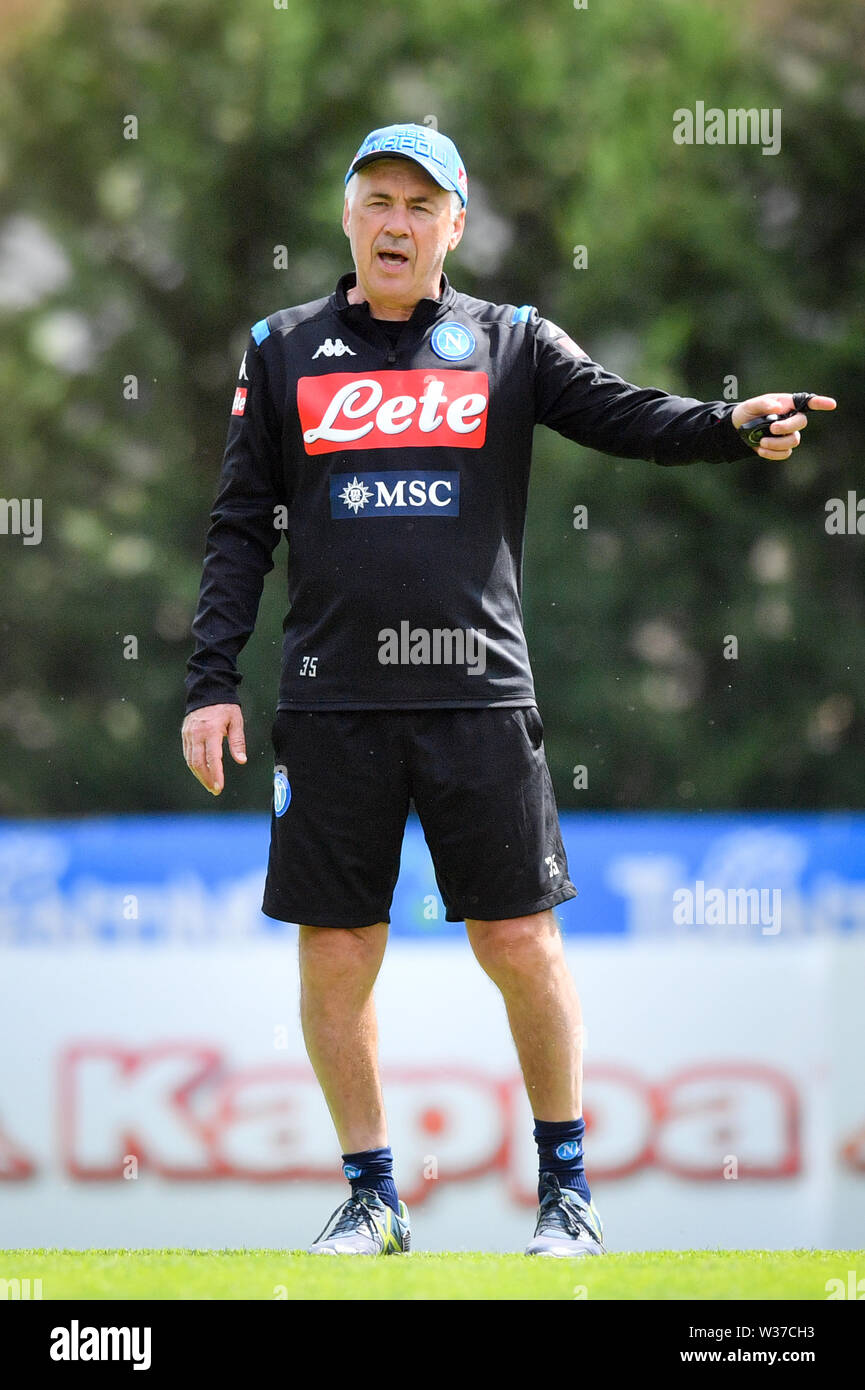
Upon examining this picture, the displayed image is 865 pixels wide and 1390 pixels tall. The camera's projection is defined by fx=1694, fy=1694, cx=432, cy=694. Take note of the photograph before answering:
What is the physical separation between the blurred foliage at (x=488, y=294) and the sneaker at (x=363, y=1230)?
5566 millimetres

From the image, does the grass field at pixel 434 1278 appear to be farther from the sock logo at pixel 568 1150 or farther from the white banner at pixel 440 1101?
the white banner at pixel 440 1101

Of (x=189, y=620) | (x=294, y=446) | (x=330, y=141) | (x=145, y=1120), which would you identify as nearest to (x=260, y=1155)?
(x=145, y=1120)

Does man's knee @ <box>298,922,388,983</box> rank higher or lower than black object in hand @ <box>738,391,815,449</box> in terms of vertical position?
lower

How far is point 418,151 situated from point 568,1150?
4.52ft

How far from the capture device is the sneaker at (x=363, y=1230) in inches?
88.3

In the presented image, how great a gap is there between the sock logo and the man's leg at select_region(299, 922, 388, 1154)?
25cm

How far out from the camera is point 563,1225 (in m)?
2.26

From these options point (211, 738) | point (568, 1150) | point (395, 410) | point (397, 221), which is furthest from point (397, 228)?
point (568, 1150)

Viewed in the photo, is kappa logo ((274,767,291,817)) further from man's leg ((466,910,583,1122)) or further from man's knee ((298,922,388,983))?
man's leg ((466,910,583,1122))

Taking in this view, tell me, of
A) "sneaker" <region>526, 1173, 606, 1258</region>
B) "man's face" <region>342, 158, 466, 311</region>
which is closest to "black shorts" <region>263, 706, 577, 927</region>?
"sneaker" <region>526, 1173, 606, 1258</region>

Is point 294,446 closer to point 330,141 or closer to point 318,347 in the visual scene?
point 318,347

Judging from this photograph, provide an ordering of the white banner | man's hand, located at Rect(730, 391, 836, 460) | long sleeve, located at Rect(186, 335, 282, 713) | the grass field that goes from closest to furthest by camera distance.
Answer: the grass field → man's hand, located at Rect(730, 391, 836, 460) → long sleeve, located at Rect(186, 335, 282, 713) → the white banner

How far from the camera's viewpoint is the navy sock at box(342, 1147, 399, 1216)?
2.32 meters

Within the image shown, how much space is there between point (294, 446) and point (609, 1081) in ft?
5.74
